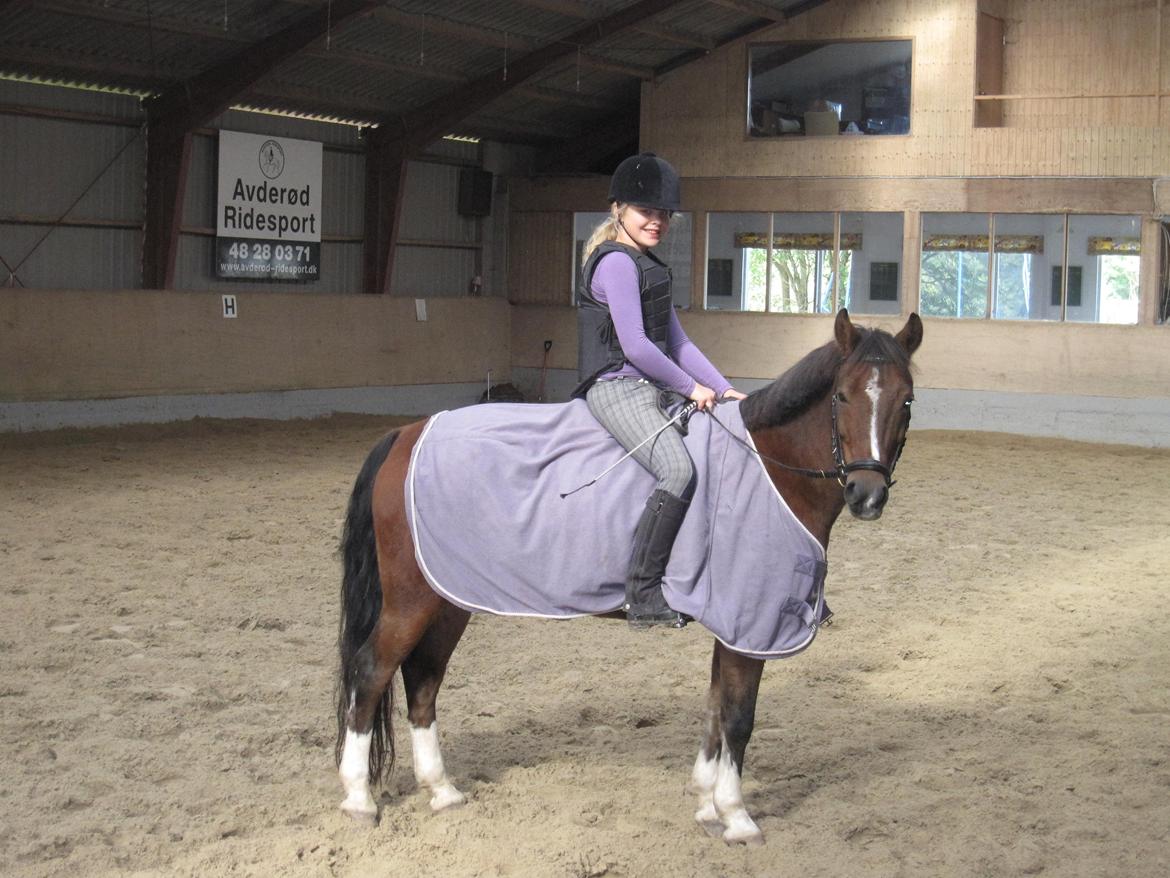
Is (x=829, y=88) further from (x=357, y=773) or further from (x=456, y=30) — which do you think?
(x=357, y=773)

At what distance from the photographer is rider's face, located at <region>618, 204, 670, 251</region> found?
12.3 feet

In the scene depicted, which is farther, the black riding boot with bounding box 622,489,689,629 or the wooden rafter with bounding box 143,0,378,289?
the wooden rafter with bounding box 143,0,378,289

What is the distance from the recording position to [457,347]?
17.4m

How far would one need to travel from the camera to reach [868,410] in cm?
342

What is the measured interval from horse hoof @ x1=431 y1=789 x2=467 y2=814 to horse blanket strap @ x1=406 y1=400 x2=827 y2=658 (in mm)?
569

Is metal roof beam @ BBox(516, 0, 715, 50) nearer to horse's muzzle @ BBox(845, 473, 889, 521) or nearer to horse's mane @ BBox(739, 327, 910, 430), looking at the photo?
horse's mane @ BBox(739, 327, 910, 430)

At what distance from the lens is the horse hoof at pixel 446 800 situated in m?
3.82

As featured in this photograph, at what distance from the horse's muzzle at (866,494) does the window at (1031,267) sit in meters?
13.1

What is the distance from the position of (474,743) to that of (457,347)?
1321 cm

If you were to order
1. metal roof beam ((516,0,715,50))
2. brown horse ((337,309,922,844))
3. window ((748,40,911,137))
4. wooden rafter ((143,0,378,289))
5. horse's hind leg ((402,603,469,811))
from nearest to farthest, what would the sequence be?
brown horse ((337,309,922,844)) → horse's hind leg ((402,603,469,811)) → wooden rafter ((143,0,378,289)) → metal roof beam ((516,0,715,50)) → window ((748,40,911,137))

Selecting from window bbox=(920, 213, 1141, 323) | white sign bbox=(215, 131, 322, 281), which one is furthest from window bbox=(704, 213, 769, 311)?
white sign bbox=(215, 131, 322, 281)

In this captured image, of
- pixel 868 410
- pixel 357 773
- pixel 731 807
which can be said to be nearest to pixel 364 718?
pixel 357 773

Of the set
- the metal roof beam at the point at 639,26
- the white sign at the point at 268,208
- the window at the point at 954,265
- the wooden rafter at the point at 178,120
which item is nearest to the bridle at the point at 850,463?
the wooden rafter at the point at 178,120

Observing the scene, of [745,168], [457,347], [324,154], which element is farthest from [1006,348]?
[324,154]
